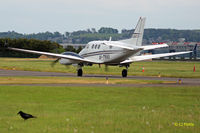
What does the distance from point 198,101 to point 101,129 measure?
435 inches

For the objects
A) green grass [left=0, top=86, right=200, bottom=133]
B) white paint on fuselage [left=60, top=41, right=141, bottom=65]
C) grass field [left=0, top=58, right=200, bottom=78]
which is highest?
white paint on fuselage [left=60, top=41, right=141, bottom=65]

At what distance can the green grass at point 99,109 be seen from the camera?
15.2 metres

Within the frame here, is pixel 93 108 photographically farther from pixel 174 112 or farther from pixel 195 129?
pixel 195 129

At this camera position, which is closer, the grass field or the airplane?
the airplane

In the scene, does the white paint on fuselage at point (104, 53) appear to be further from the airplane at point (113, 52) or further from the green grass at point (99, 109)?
the green grass at point (99, 109)

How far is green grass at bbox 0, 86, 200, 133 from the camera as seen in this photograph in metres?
15.2

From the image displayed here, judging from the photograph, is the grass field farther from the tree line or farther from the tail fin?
the tree line

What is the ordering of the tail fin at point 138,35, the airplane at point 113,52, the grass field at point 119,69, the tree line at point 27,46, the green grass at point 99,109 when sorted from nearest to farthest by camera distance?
the green grass at point 99,109
the airplane at point 113,52
the tail fin at point 138,35
the grass field at point 119,69
the tree line at point 27,46

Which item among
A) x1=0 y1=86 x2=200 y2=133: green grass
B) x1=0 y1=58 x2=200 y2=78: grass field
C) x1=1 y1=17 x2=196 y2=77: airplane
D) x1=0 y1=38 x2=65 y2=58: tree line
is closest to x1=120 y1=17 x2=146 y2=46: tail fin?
x1=1 y1=17 x2=196 y2=77: airplane

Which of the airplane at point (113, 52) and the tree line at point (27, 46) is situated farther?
the tree line at point (27, 46)

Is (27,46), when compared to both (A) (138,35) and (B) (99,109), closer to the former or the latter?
(A) (138,35)

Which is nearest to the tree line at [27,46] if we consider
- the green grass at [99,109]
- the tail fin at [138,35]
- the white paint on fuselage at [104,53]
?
the white paint on fuselage at [104,53]

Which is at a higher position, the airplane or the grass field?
the airplane

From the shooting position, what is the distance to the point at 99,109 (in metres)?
20.5
